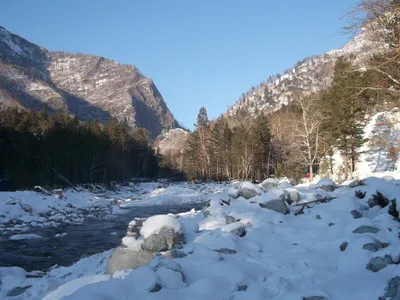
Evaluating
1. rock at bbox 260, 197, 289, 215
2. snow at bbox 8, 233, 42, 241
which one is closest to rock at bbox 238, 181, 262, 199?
rock at bbox 260, 197, 289, 215

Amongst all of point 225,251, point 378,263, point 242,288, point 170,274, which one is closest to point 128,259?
point 170,274

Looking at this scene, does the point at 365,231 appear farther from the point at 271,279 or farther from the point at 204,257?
the point at 204,257

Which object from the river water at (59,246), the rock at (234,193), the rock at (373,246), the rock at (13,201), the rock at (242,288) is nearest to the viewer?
the rock at (242,288)

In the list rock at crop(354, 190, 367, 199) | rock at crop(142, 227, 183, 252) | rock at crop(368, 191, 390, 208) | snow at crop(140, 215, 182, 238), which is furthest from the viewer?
rock at crop(354, 190, 367, 199)

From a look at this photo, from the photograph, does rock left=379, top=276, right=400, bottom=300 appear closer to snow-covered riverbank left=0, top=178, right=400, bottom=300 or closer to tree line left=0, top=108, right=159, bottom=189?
snow-covered riverbank left=0, top=178, right=400, bottom=300

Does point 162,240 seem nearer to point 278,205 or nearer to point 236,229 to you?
point 236,229

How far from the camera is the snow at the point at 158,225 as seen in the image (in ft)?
22.7

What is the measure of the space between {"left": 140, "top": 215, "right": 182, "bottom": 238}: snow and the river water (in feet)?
12.0

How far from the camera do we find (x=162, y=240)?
6.78m

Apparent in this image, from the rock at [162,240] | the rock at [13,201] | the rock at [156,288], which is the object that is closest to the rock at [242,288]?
the rock at [156,288]

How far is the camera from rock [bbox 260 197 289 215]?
29.8ft

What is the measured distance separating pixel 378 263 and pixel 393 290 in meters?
0.96

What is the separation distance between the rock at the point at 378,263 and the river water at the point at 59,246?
7870 mm

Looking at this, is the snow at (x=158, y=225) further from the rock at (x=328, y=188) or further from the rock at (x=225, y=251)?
the rock at (x=328, y=188)
